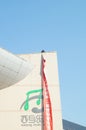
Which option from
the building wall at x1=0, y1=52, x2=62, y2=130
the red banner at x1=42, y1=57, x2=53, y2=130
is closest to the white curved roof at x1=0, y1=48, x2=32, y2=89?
the building wall at x1=0, y1=52, x2=62, y2=130

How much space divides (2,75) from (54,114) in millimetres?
5663

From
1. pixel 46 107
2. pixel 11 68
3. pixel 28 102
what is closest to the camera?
pixel 11 68

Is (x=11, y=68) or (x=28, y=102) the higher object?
(x=11, y=68)

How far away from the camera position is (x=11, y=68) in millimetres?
18609

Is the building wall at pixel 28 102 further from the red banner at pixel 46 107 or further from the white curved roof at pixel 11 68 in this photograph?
the white curved roof at pixel 11 68

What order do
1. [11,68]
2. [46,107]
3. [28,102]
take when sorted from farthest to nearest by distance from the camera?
[28,102]
[46,107]
[11,68]

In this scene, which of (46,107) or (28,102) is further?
(28,102)

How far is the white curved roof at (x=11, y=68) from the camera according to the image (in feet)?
58.5

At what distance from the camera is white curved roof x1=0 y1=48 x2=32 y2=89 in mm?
17844

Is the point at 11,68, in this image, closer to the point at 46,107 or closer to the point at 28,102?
the point at 28,102

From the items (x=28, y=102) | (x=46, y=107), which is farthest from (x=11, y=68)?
(x=46, y=107)

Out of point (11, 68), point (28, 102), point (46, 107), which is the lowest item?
point (46, 107)

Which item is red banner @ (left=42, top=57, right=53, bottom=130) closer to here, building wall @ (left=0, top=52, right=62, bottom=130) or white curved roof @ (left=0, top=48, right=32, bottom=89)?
building wall @ (left=0, top=52, right=62, bottom=130)

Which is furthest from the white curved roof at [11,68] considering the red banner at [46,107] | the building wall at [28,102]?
the red banner at [46,107]
